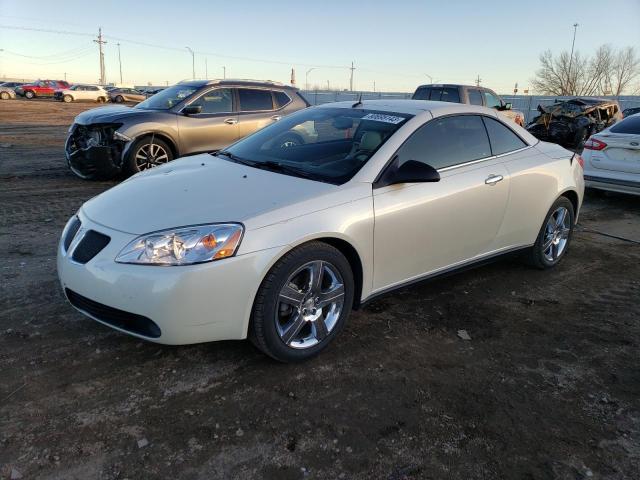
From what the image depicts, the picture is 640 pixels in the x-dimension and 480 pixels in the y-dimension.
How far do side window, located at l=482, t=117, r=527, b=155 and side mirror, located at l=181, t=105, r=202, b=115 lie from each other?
554 cm

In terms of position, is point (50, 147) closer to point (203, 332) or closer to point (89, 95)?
point (203, 332)

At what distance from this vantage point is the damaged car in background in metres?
16.7

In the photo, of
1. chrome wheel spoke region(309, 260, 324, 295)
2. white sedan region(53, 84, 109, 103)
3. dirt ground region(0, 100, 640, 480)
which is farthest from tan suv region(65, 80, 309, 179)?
white sedan region(53, 84, 109, 103)

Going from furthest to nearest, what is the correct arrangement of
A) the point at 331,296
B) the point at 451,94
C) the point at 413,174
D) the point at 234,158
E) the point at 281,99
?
the point at 451,94, the point at 281,99, the point at 234,158, the point at 413,174, the point at 331,296

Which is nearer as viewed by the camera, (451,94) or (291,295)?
(291,295)

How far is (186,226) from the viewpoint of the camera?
2.87m

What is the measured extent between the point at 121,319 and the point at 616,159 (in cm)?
778

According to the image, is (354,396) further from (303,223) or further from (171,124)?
(171,124)

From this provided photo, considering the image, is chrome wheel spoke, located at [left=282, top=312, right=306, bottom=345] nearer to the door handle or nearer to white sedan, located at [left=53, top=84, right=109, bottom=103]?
the door handle

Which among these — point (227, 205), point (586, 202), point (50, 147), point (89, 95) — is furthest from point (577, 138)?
point (89, 95)

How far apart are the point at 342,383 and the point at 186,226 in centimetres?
127

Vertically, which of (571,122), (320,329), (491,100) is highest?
(491,100)

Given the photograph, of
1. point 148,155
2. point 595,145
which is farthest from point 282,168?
point 595,145

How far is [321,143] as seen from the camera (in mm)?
4031
